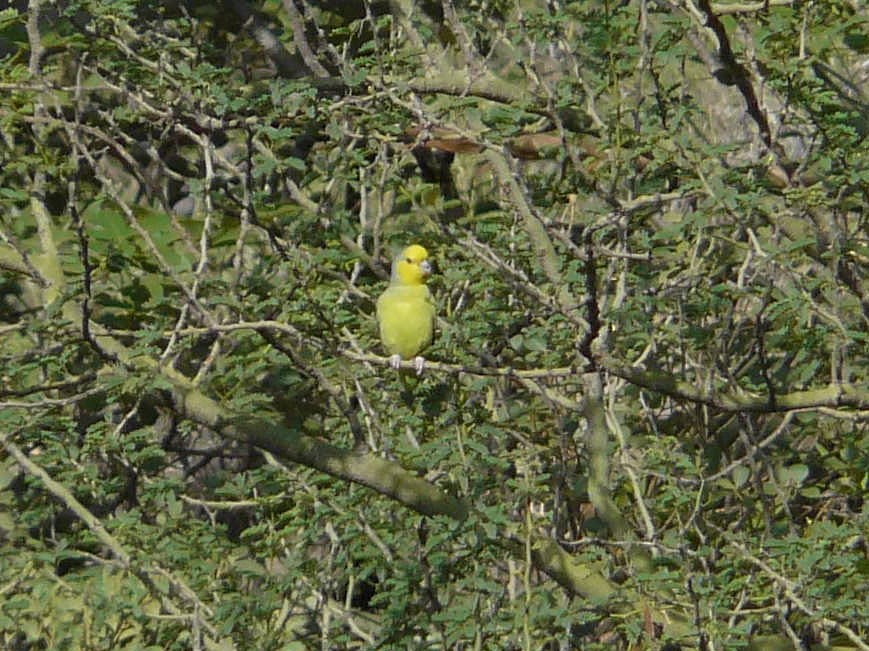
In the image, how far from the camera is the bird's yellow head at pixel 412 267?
515cm

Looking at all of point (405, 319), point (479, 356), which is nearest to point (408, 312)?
point (405, 319)

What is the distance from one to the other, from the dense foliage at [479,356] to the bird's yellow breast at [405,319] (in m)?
0.06

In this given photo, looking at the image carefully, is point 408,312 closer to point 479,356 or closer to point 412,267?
point 412,267

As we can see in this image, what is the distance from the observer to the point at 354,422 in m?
4.24

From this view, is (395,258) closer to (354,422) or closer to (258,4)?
(354,422)

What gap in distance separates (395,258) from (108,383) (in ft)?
5.45

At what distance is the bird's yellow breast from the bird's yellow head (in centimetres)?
4

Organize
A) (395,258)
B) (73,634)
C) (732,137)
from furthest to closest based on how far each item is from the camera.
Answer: (732,137)
(395,258)
(73,634)

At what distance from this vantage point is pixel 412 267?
5.23 meters

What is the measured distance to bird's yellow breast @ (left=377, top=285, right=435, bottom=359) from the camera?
509 cm

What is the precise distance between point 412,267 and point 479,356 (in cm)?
67

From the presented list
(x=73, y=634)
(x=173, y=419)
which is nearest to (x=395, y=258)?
(x=173, y=419)

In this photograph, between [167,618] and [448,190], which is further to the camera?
[448,190]

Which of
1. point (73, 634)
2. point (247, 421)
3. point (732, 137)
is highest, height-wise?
point (247, 421)
